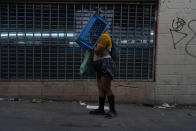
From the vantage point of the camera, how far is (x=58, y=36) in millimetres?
5812

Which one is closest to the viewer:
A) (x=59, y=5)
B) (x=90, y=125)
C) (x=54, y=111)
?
(x=90, y=125)

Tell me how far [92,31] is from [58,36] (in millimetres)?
1538

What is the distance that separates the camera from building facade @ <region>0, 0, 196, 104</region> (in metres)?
5.75

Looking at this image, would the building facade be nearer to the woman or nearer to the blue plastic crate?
the woman

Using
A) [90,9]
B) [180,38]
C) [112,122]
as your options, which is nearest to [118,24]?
[90,9]

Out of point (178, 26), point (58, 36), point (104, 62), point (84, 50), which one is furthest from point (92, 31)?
point (178, 26)

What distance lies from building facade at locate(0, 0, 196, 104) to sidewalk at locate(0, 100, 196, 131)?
38 centimetres

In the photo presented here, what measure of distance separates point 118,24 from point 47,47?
5.76 feet

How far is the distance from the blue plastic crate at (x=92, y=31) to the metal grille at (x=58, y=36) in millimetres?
1289

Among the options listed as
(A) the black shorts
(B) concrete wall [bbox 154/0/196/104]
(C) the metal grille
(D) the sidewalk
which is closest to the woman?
(A) the black shorts

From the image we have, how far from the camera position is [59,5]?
5.75m

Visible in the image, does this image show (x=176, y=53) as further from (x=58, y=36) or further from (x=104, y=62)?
(x=58, y=36)

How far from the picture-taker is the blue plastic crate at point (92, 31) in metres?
4.43

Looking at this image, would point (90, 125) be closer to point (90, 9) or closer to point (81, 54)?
point (81, 54)
